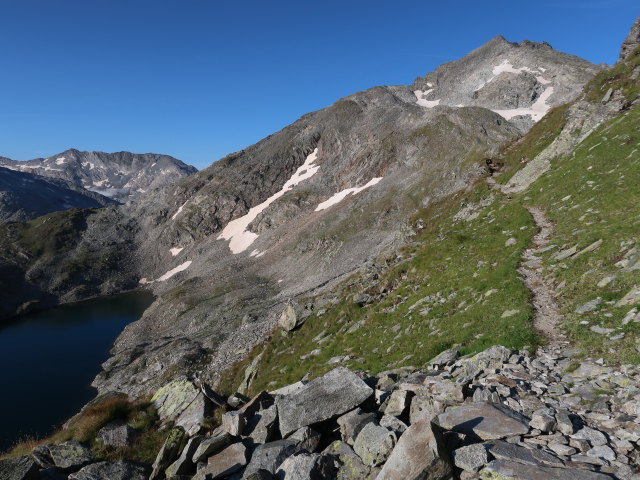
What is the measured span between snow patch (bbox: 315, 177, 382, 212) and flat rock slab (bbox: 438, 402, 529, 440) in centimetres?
10360

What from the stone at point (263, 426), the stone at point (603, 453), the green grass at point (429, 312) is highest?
the stone at point (263, 426)

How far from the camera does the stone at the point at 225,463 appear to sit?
10.4 m

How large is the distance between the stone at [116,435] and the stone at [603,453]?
15415 millimetres

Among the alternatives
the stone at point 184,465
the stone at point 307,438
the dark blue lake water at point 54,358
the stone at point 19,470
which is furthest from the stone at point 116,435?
the dark blue lake water at point 54,358

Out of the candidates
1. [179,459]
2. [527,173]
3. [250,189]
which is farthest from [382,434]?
[250,189]

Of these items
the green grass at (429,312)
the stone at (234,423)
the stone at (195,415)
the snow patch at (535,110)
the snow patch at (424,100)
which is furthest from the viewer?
the snow patch at (424,100)

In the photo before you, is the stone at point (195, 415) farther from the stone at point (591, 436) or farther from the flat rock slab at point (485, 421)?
the stone at point (591, 436)

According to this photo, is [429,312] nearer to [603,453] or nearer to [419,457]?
[603,453]

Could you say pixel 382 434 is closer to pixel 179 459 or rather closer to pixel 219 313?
pixel 179 459

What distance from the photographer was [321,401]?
11.6m

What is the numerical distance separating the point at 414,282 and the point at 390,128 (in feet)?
361

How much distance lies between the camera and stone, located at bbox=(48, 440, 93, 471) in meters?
12.0

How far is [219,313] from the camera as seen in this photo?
7644 centimetres

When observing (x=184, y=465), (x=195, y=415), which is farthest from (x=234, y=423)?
(x=195, y=415)
